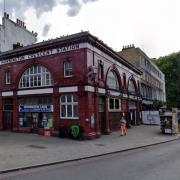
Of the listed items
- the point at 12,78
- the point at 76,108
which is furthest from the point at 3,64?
the point at 76,108

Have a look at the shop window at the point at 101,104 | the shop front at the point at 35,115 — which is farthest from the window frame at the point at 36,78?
the shop window at the point at 101,104

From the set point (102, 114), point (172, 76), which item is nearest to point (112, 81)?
point (102, 114)

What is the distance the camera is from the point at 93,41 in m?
24.3

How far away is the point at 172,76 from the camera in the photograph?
223ft

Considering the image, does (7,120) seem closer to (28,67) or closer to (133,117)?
(28,67)

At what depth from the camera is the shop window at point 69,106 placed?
23.8m

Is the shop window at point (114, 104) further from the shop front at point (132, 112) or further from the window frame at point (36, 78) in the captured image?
the window frame at point (36, 78)

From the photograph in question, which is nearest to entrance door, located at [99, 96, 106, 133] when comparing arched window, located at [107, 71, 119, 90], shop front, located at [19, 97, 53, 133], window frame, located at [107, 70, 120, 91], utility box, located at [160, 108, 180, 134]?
window frame, located at [107, 70, 120, 91]

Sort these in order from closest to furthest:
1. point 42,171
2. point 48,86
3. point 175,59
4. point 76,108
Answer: point 42,171 → point 76,108 → point 48,86 → point 175,59

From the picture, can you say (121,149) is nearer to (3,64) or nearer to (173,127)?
(173,127)

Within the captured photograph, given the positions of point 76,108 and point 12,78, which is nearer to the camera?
point 76,108

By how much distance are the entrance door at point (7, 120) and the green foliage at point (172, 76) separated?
44.5 meters

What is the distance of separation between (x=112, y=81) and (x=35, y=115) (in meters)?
9.42

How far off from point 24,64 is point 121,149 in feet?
48.9
